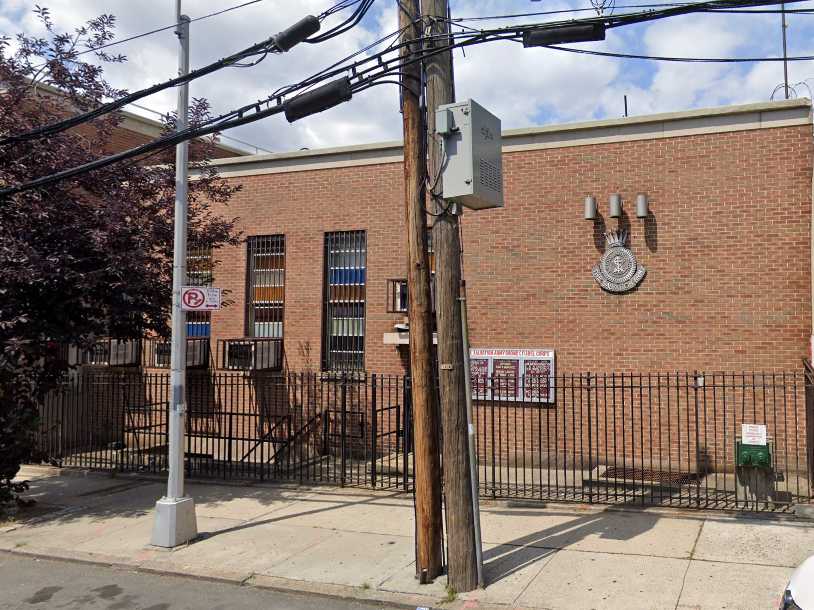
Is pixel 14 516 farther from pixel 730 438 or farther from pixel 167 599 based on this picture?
pixel 730 438

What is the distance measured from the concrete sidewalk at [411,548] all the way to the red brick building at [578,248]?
12.5ft

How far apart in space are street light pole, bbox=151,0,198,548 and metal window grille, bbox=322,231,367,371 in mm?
6000

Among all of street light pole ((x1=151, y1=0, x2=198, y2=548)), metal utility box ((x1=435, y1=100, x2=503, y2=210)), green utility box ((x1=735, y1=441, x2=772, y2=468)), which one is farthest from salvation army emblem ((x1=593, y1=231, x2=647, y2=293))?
street light pole ((x1=151, y1=0, x2=198, y2=548))

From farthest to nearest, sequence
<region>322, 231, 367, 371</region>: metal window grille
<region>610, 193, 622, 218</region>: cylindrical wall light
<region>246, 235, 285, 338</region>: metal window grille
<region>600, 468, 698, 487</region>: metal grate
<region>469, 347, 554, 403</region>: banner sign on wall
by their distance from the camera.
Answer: <region>246, 235, 285, 338</region>: metal window grille
<region>322, 231, 367, 371</region>: metal window grille
<region>469, 347, 554, 403</region>: banner sign on wall
<region>610, 193, 622, 218</region>: cylindrical wall light
<region>600, 468, 698, 487</region>: metal grate

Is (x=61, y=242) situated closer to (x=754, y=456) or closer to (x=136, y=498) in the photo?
(x=136, y=498)

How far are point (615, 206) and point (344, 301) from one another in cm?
579

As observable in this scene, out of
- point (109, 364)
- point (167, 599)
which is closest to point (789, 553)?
point (167, 599)

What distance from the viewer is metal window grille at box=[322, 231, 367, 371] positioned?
14.6m

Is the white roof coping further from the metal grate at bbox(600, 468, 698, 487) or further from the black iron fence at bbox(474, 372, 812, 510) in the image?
the metal grate at bbox(600, 468, 698, 487)

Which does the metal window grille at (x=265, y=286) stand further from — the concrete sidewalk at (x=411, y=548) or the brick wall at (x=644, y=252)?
the concrete sidewalk at (x=411, y=548)

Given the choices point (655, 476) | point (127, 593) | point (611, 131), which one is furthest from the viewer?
point (611, 131)

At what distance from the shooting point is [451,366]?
22.6 ft

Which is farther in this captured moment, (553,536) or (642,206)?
(642,206)

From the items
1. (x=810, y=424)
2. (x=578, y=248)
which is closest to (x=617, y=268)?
(x=578, y=248)
